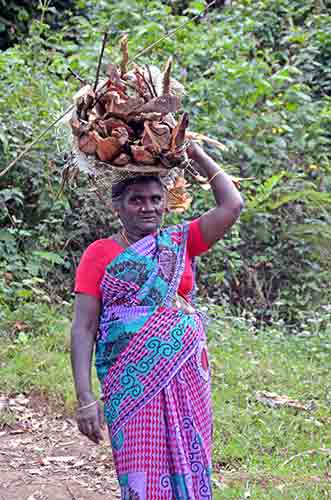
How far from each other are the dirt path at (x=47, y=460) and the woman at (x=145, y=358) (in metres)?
1.48

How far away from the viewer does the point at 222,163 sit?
7.25m

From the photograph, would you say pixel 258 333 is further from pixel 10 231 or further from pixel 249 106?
pixel 249 106

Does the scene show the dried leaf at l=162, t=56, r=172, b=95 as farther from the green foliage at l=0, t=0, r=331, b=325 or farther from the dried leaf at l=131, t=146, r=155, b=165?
the green foliage at l=0, t=0, r=331, b=325

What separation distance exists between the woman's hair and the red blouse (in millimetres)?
158

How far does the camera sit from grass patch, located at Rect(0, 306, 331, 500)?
397cm

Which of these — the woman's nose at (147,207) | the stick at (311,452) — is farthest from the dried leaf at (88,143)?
the stick at (311,452)

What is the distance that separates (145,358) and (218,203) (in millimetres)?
603

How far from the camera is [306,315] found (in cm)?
668

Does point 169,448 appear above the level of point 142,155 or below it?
below

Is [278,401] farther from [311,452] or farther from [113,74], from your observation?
[113,74]

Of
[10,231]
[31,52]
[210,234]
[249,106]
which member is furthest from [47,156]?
[210,234]

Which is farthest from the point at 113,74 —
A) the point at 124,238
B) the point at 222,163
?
the point at 222,163

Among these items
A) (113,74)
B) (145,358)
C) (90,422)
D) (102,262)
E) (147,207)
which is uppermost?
(113,74)

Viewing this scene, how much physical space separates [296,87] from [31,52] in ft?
8.50
